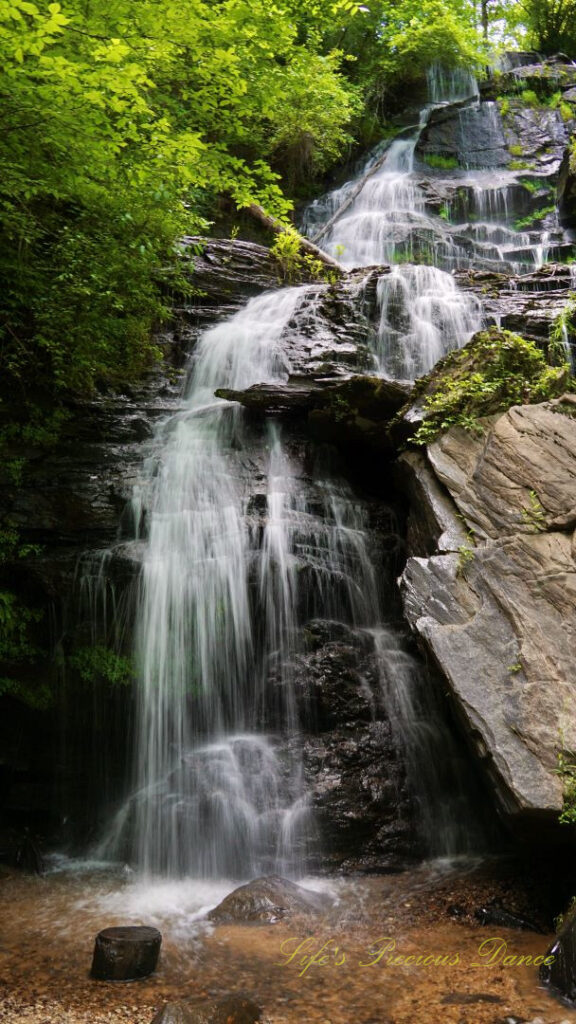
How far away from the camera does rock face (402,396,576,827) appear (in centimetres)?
409

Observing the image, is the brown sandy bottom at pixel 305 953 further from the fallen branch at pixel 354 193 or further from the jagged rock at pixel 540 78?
the jagged rock at pixel 540 78

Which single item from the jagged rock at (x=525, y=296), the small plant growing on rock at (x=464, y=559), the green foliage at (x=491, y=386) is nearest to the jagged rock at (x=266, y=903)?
the small plant growing on rock at (x=464, y=559)

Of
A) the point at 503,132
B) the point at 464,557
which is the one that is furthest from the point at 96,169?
the point at 503,132

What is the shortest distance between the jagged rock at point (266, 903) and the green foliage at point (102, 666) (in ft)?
7.08

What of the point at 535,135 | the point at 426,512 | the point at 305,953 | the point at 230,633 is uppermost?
the point at 535,135

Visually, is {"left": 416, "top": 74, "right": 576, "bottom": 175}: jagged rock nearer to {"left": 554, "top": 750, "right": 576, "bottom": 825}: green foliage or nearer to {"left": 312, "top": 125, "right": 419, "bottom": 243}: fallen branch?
{"left": 312, "top": 125, "right": 419, "bottom": 243}: fallen branch

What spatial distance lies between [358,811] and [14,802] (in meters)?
3.13

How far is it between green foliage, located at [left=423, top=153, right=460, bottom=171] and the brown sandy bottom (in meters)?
16.3

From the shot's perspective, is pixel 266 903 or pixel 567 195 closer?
pixel 266 903

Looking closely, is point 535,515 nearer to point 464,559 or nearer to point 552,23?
point 464,559

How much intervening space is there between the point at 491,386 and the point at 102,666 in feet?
14.2

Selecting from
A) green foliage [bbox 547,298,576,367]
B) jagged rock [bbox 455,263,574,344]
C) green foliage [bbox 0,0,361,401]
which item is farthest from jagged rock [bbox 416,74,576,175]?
green foliage [bbox 547,298,576,367]

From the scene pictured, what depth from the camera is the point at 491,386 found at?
19.6ft

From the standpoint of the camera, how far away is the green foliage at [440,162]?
16641 mm
